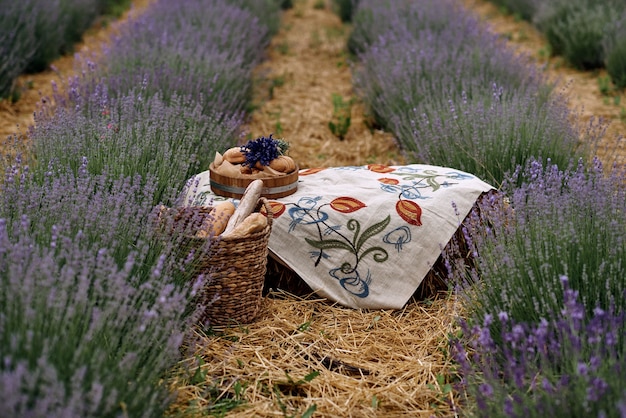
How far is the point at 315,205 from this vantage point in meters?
3.12

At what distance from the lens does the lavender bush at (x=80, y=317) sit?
172cm

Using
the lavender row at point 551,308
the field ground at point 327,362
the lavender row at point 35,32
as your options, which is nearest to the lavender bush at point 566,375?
the lavender row at point 551,308

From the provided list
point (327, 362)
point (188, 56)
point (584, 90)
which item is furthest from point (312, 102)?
point (327, 362)

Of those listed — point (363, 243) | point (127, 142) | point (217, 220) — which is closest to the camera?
point (217, 220)

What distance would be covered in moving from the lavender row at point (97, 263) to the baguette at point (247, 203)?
0.25 meters

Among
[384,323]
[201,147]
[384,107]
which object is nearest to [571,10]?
[384,107]

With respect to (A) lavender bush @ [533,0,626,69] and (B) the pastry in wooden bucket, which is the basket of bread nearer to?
(B) the pastry in wooden bucket

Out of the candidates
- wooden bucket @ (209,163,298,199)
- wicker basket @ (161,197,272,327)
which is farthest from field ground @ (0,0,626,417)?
wooden bucket @ (209,163,298,199)

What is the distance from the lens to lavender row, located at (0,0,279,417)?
181cm

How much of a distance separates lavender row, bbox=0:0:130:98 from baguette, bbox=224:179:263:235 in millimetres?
3328

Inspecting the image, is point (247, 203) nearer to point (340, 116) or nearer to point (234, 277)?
point (234, 277)

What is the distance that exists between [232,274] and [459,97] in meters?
2.45

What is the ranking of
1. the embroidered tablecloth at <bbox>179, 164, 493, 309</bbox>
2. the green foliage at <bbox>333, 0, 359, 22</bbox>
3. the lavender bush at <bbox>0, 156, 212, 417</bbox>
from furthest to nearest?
1. the green foliage at <bbox>333, 0, 359, 22</bbox>
2. the embroidered tablecloth at <bbox>179, 164, 493, 309</bbox>
3. the lavender bush at <bbox>0, 156, 212, 417</bbox>

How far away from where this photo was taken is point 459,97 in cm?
465
